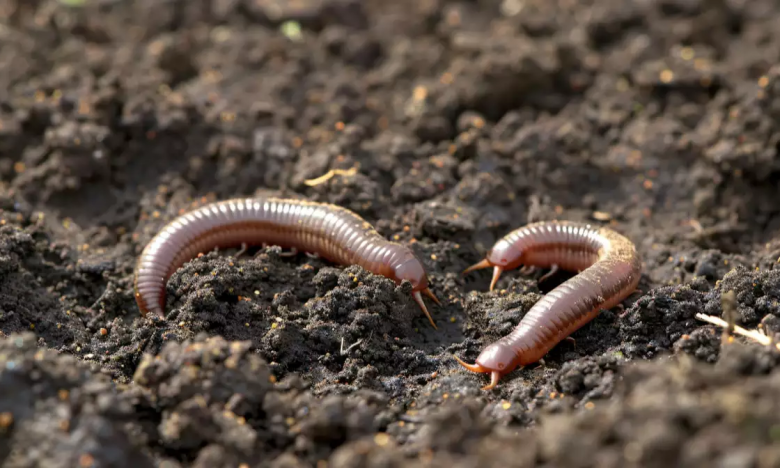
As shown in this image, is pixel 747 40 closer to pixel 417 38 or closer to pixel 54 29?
pixel 417 38

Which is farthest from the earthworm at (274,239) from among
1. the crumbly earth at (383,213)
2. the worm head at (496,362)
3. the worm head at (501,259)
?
the worm head at (496,362)

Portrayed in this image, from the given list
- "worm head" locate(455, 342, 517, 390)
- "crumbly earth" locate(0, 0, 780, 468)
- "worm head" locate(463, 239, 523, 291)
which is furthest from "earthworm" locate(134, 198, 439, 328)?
"worm head" locate(455, 342, 517, 390)

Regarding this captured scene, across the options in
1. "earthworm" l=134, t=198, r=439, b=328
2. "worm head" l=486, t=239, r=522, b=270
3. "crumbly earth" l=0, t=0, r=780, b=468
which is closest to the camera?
"crumbly earth" l=0, t=0, r=780, b=468

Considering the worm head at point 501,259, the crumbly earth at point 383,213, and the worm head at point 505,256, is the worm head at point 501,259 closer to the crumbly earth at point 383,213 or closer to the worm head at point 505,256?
the worm head at point 505,256

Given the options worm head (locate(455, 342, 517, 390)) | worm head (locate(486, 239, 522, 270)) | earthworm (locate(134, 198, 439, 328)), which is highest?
earthworm (locate(134, 198, 439, 328))

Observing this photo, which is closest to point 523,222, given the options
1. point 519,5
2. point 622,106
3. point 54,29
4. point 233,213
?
point 622,106

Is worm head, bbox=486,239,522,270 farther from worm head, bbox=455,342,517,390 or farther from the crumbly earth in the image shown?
worm head, bbox=455,342,517,390
